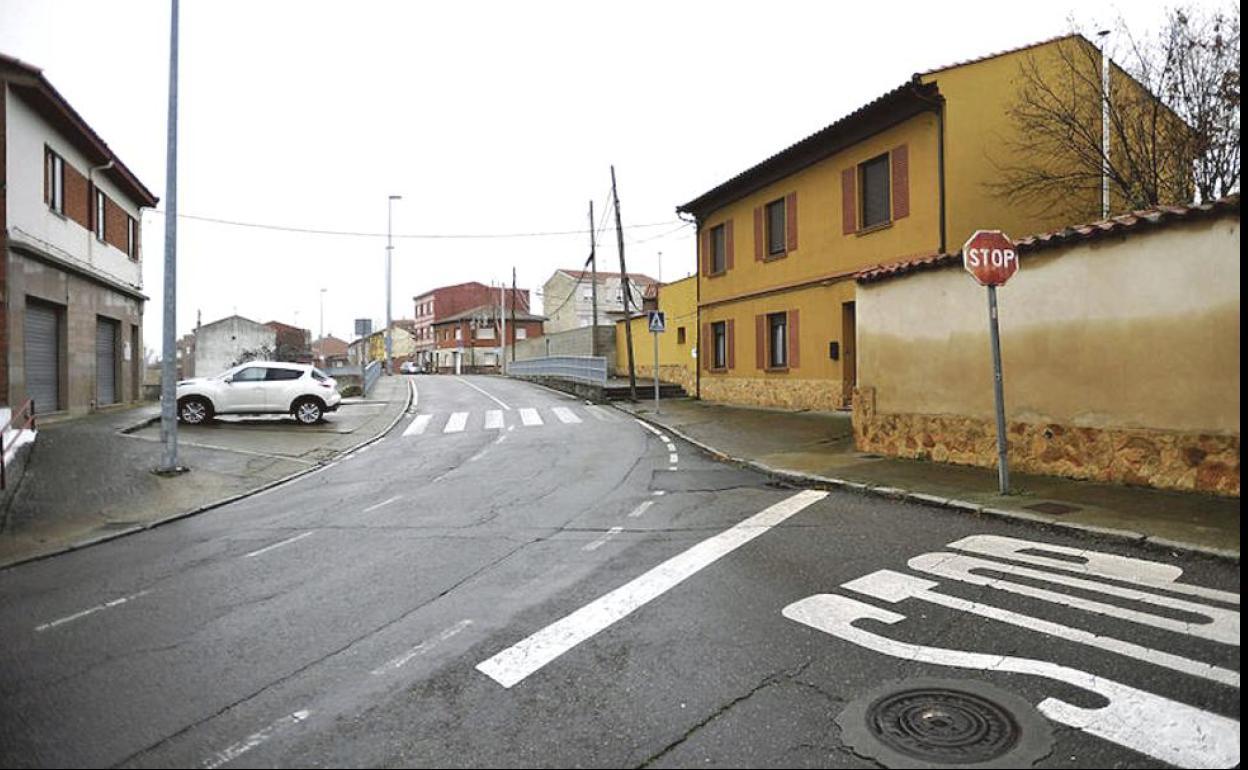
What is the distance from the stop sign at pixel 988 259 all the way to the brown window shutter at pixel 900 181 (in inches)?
320

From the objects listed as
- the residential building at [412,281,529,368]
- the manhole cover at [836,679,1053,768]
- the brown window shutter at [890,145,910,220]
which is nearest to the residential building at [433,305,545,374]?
the residential building at [412,281,529,368]

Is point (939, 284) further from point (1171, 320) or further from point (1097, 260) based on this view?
point (1171, 320)

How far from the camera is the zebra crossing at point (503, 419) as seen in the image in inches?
739

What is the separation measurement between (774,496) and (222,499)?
7853 millimetres

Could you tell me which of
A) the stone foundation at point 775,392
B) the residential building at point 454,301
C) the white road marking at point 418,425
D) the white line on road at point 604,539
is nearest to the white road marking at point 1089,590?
the white line on road at point 604,539

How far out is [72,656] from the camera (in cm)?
433

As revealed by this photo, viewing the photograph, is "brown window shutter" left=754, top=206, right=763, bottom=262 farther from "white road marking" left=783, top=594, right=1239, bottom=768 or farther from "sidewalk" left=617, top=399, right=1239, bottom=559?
"white road marking" left=783, top=594, right=1239, bottom=768

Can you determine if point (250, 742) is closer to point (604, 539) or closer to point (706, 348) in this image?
point (604, 539)

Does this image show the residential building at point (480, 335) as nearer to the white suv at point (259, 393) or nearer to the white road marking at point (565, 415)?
the white road marking at point (565, 415)

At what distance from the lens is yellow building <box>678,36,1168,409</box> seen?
598 inches

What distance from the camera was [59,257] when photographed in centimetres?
1599

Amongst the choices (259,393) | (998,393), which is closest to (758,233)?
(998,393)

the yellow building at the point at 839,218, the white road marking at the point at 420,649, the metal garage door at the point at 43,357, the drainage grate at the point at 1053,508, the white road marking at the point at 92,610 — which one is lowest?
the white road marking at the point at 92,610

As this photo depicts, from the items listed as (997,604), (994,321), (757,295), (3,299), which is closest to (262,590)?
(997,604)
